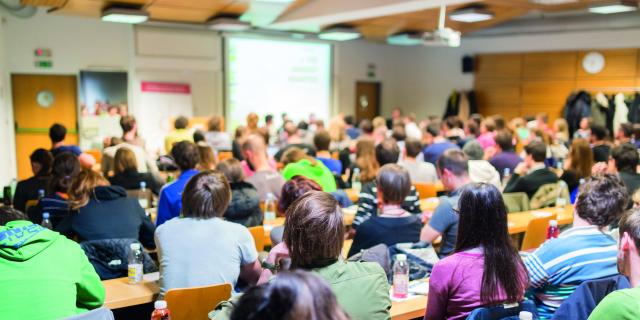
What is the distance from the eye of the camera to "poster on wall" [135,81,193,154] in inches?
432

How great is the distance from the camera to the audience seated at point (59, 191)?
426 cm

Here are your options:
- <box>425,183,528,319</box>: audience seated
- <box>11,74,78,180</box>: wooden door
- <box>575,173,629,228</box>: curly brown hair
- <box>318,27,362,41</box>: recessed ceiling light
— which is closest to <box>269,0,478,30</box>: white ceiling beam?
<box>318,27,362,41</box>: recessed ceiling light

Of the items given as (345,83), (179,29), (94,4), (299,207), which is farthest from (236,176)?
(345,83)

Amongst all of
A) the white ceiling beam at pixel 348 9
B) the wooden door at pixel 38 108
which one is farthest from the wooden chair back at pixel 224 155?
the wooden door at pixel 38 108

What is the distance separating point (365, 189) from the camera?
453 cm

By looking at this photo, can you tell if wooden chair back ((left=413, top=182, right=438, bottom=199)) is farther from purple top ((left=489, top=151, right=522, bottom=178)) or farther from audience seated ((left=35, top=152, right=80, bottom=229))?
audience seated ((left=35, top=152, right=80, bottom=229))

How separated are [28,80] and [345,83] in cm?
728

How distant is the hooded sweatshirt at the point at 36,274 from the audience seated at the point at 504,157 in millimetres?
5639

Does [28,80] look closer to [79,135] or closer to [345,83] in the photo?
[79,135]

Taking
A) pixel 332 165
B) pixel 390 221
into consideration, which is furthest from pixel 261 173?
pixel 390 221

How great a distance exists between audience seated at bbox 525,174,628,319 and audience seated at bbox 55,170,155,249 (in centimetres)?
270

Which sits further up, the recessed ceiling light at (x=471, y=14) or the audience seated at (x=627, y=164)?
the recessed ceiling light at (x=471, y=14)

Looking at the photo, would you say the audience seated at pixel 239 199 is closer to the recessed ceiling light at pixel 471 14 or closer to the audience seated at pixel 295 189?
the audience seated at pixel 295 189

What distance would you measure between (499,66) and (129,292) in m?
12.4
